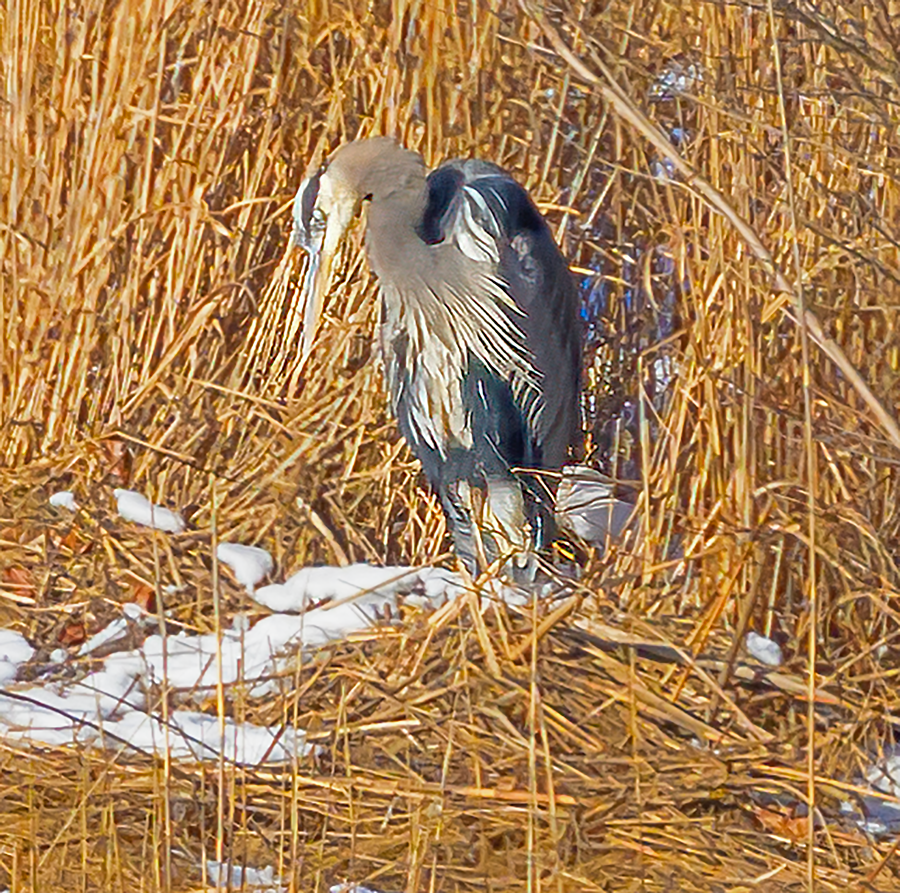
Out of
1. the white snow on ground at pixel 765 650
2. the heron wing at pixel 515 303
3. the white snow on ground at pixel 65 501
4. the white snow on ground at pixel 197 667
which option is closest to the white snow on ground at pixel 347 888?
the white snow on ground at pixel 197 667

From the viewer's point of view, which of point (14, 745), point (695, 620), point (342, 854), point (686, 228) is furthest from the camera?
point (686, 228)

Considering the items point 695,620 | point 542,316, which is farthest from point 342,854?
point 542,316

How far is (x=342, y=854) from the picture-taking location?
169cm

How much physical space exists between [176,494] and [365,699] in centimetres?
88

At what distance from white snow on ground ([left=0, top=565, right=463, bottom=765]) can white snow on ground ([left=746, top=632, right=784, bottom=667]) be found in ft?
1.34

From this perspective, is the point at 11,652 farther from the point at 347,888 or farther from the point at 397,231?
the point at 347,888

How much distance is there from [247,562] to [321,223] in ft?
1.94

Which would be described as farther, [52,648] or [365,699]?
[52,648]

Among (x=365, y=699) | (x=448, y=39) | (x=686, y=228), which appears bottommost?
(x=365, y=699)

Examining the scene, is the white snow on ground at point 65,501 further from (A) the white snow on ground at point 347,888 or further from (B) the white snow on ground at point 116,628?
(A) the white snow on ground at point 347,888

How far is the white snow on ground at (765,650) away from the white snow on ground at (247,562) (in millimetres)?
836

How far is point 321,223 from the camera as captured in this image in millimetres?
2400

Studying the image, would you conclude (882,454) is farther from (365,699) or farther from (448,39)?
(448,39)

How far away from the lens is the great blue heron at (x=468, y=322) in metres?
2.37
